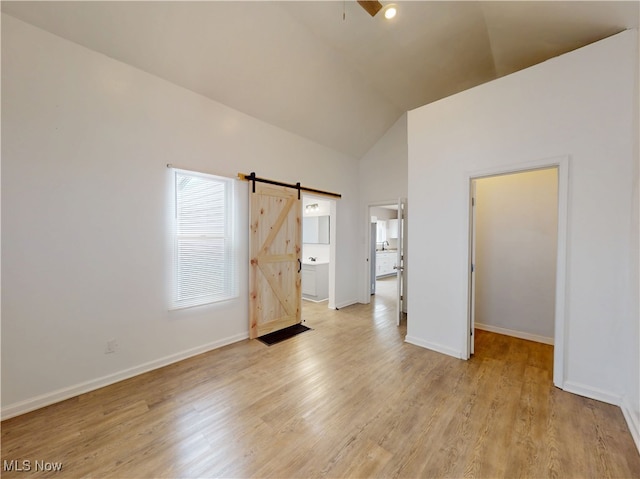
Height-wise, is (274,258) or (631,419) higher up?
(274,258)

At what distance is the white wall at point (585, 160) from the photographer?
2.15 m

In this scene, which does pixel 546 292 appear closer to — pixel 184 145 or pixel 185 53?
pixel 184 145

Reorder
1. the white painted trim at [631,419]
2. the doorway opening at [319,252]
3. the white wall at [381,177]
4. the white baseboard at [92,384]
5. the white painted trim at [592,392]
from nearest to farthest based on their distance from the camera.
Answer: the white painted trim at [631,419], the white baseboard at [92,384], the white painted trim at [592,392], the white wall at [381,177], the doorway opening at [319,252]

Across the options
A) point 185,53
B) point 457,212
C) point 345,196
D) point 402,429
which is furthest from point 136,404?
point 345,196

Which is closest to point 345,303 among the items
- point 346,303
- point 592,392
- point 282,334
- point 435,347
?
point 346,303

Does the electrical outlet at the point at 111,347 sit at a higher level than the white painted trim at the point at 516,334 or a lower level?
higher

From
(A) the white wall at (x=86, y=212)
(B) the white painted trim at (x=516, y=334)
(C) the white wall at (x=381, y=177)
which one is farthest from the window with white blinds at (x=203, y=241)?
(B) the white painted trim at (x=516, y=334)

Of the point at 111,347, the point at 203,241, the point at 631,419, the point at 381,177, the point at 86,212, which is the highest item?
the point at 381,177

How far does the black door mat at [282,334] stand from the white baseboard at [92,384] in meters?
0.61

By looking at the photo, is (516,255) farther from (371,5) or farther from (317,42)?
(317,42)

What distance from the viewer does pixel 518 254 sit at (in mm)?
3668
